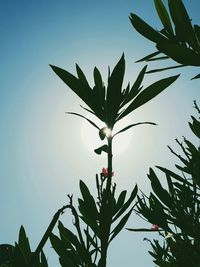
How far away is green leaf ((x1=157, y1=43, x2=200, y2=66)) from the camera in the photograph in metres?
1.39

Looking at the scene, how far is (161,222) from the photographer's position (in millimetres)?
2418

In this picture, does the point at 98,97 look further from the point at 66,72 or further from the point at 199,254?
the point at 199,254

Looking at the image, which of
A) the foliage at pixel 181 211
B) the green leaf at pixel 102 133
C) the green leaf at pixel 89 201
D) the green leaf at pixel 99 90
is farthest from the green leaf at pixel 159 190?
Answer: the green leaf at pixel 102 133

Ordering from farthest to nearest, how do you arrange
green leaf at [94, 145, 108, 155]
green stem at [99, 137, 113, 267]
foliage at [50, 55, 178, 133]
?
foliage at [50, 55, 178, 133] < green leaf at [94, 145, 108, 155] < green stem at [99, 137, 113, 267]

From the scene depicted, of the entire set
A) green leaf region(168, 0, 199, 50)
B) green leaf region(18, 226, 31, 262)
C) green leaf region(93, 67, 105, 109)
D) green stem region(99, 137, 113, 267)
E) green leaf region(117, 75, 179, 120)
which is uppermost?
green leaf region(168, 0, 199, 50)

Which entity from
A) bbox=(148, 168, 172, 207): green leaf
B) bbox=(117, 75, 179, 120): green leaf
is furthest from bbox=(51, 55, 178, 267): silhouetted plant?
bbox=(148, 168, 172, 207): green leaf

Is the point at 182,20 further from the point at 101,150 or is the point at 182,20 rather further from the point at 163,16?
the point at 101,150

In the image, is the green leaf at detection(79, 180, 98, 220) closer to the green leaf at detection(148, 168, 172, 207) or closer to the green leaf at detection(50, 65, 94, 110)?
the green leaf at detection(50, 65, 94, 110)

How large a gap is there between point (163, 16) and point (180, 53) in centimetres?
55

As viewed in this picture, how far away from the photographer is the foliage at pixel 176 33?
143 centimetres

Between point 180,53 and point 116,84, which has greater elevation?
point 180,53

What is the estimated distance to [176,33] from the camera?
5.49ft

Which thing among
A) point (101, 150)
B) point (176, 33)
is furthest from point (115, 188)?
point (176, 33)

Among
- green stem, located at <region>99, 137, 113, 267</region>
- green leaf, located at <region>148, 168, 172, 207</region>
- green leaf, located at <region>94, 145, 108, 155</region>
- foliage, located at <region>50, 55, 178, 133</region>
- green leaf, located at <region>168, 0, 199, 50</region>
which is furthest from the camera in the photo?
green leaf, located at <region>148, 168, 172, 207</region>
